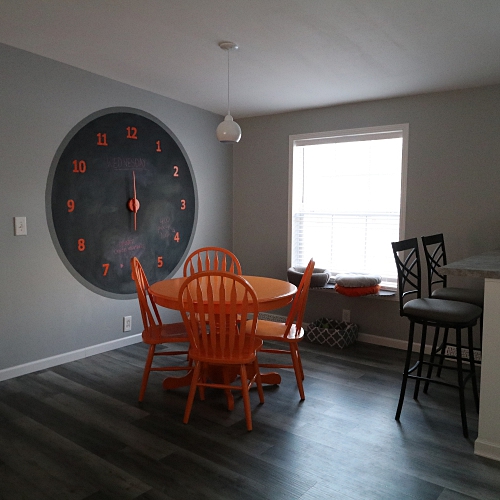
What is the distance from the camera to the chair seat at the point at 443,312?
2371mm

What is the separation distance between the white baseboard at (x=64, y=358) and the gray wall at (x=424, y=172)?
167cm

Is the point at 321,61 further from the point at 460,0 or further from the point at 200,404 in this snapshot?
the point at 200,404

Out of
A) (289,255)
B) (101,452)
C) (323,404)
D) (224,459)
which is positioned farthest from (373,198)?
(101,452)

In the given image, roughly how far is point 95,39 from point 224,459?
2490mm

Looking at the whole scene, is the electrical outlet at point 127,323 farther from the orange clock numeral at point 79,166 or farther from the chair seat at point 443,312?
the chair seat at point 443,312

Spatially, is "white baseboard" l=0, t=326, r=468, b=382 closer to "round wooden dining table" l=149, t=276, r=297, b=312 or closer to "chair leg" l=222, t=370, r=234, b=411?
"round wooden dining table" l=149, t=276, r=297, b=312

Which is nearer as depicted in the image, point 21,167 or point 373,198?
point 21,167

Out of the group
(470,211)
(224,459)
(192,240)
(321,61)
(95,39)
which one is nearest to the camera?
(224,459)

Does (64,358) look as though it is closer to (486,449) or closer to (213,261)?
(213,261)

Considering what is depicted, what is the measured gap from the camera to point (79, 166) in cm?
348

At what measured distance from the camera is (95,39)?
9.14 feet

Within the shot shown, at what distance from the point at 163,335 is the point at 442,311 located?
1.63 metres

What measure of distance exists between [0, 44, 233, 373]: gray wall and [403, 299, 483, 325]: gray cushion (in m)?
2.40

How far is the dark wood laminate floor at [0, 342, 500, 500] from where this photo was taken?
1967mm
